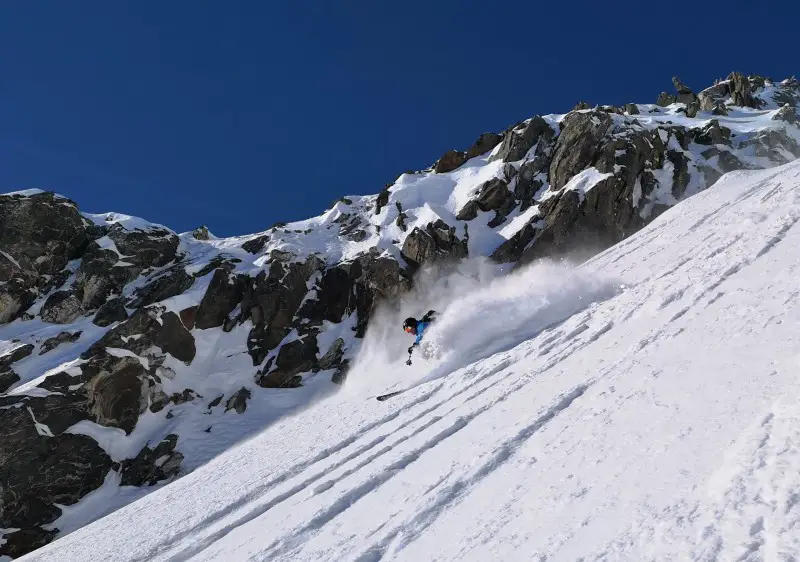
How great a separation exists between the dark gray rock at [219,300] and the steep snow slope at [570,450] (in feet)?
72.5

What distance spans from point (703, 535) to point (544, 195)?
37707 millimetres

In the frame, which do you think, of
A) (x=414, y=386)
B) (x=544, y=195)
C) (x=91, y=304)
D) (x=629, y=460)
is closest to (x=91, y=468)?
(x=91, y=304)

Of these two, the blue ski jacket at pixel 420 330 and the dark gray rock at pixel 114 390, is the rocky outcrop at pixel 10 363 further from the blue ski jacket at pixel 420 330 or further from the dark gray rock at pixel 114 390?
the blue ski jacket at pixel 420 330

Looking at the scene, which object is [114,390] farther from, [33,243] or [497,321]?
[497,321]

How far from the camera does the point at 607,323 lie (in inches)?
452

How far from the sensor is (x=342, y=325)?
121ft

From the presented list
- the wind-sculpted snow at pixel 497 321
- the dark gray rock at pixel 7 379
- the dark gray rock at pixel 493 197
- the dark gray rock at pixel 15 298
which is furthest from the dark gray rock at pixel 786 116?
the dark gray rock at pixel 15 298

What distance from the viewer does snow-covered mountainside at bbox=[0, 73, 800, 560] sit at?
370 inches

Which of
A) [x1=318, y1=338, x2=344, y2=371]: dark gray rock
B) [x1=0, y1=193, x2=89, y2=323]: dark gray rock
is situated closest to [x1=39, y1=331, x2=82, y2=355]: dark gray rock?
[x1=0, y1=193, x2=89, y2=323]: dark gray rock

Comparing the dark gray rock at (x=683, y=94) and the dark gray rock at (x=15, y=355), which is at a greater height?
the dark gray rock at (x=683, y=94)

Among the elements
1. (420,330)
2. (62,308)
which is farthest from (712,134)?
(62,308)

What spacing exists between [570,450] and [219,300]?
3467 cm

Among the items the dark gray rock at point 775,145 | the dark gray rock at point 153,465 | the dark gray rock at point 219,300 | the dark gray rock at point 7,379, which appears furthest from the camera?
the dark gray rock at point 775,145

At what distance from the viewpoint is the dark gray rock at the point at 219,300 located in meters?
36.4
